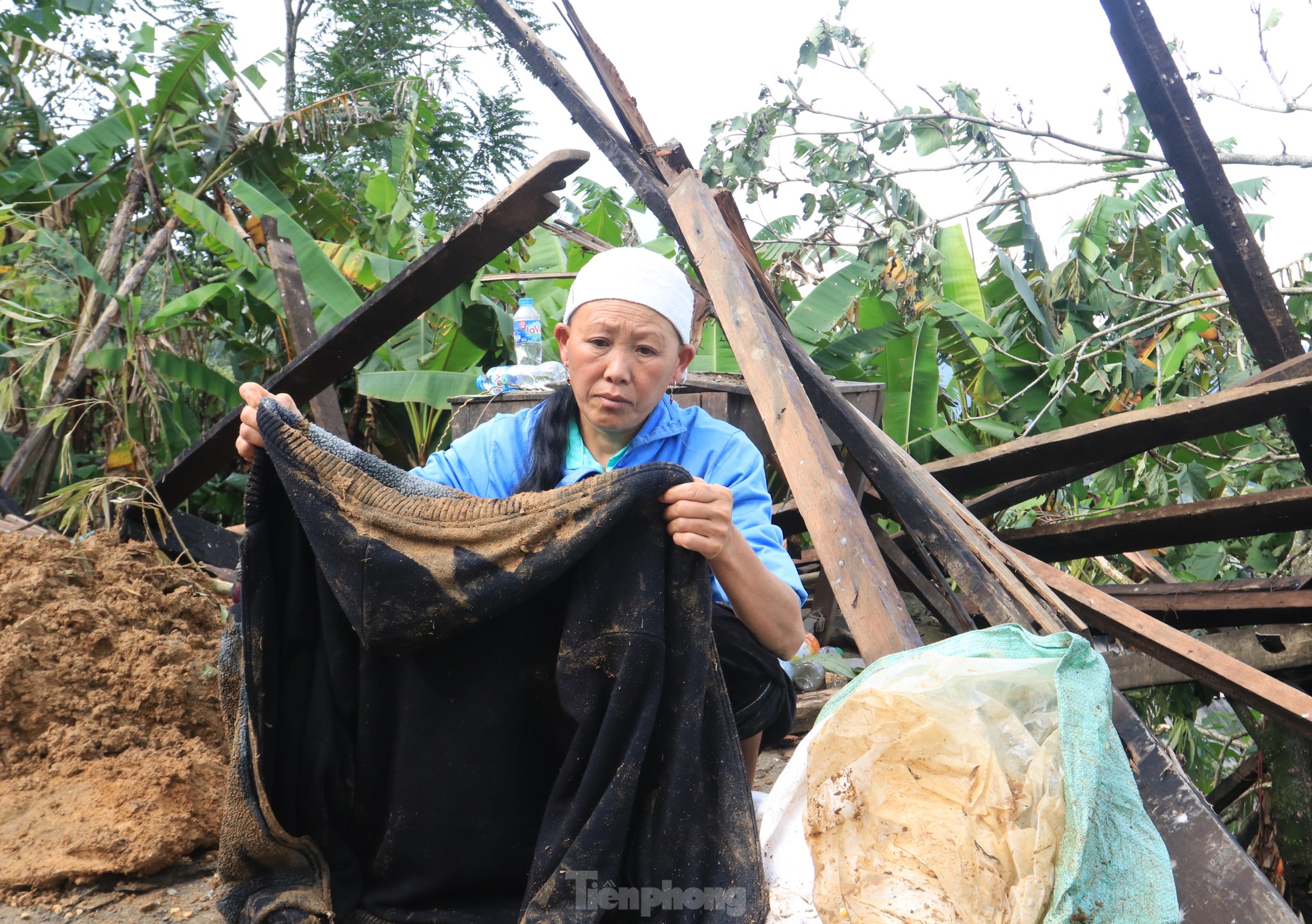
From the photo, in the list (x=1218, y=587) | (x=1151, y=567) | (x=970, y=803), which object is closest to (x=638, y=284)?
(x=970, y=803)

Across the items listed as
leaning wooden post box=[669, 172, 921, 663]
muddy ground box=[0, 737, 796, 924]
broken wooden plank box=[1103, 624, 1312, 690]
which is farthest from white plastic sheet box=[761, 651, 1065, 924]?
broken wooden plank box=[1103, 624, 1312, 690]

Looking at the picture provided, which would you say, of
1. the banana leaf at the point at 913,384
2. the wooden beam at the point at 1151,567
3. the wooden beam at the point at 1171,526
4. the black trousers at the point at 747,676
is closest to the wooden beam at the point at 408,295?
the black trousers at the point at 747,676

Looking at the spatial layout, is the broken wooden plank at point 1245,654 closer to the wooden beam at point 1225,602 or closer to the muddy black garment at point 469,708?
the wooden beam at point 1225,602

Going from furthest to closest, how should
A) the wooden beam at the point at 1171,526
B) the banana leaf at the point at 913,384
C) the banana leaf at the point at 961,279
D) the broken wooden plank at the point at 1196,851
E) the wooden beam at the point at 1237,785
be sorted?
the banana leaf at the point at 961,279, the banana leaf at the point at 913,384, the wooden beam at the point at 1237,785, the wooden beam at the point at 1171,526, the broken wooden plank at the point at 1196,851

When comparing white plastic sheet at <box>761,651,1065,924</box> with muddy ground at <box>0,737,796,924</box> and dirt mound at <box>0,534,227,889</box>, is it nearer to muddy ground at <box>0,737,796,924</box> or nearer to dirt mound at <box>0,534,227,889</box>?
muddy ground at <box>0,737,796,924</box>

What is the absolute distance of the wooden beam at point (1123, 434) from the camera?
2.87 meters

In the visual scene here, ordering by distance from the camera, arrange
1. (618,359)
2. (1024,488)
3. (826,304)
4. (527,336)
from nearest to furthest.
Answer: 1. (618,359)
2. (527,336)
3. (1024,488)
4. (826,304)

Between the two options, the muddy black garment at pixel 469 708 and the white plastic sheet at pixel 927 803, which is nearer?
the white plastic sheet at pixel 927 803

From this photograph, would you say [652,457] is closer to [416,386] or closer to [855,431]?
[855,431]

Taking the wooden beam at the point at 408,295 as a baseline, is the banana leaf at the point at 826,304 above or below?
above

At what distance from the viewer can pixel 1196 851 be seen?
164 centimetres

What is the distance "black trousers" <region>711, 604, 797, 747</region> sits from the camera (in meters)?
1.82

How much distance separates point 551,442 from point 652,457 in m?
0.23

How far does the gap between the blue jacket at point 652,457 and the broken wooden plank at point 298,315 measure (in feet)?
4.83
